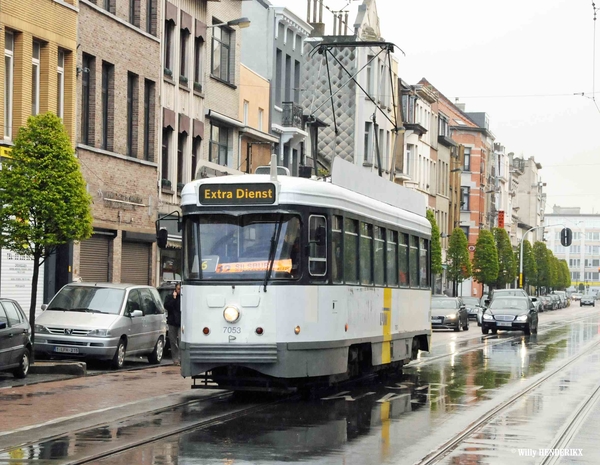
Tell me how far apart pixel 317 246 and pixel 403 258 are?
5.75 m

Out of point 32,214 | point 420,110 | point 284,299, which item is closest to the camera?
point 284,299

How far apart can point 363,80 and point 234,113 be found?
2686cm

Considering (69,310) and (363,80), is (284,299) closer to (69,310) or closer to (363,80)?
(69,310)

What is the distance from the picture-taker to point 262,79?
167ft

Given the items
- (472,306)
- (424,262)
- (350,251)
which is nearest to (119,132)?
(424,262)

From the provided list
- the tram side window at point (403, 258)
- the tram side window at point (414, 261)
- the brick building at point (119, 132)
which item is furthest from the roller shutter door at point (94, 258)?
the tram side window at point (403, 258)

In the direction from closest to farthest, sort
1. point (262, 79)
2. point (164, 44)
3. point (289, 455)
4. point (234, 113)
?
point (289, 455)
point (164, 44)
point (234, 113)
point (262, 79)

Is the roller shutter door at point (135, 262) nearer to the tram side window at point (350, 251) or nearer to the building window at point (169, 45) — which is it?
the building window at point (169, 45)

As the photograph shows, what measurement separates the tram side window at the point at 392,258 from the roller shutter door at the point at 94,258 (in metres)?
13.8

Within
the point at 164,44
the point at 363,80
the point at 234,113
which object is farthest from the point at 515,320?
the point at 363,80

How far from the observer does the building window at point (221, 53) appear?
45.9 m

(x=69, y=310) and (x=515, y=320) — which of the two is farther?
(x=515, y=320)

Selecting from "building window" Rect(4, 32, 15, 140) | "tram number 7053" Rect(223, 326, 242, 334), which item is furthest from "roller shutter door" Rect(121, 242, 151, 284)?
"tram number 7053" Rect(223, 326, 242, 334)

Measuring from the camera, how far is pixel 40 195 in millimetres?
24594
